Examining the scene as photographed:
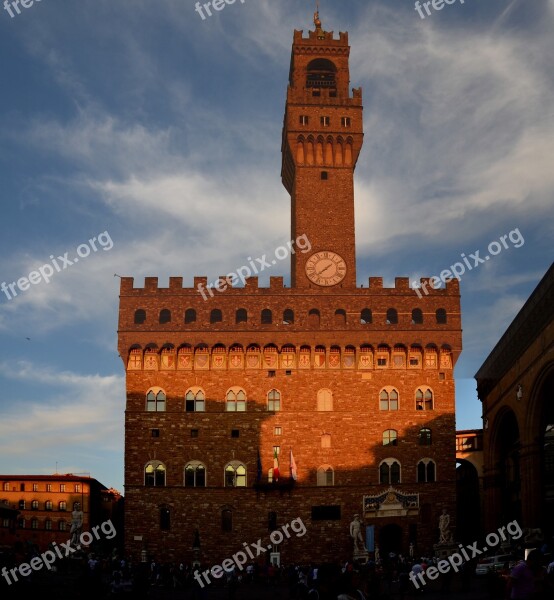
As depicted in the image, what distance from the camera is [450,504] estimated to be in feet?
169

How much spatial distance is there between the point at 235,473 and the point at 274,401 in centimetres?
477

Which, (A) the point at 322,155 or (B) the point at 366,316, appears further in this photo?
(A) the point at 322,155

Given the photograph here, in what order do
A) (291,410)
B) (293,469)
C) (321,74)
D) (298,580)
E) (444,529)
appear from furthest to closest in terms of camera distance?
(321,74), (291,410), (293,469), (444,529), (298,580)

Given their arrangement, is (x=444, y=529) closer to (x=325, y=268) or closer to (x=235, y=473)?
(x=235, y=473)

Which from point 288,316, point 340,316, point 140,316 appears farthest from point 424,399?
point 140,316

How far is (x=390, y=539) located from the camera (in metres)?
51.2

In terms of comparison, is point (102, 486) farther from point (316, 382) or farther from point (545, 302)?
point (545, 302)

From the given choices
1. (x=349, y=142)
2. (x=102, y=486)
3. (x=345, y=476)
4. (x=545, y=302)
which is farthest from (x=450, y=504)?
(x=102, y=486)

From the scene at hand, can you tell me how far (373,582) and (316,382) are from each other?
119 ft

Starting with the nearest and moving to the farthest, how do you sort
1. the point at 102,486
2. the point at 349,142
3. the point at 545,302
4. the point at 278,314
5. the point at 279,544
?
the point at 545,302
the point at 279,544
the point at 278,314
the point at 349,142
the point at 102,486

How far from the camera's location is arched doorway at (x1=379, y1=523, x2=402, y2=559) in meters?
50.8

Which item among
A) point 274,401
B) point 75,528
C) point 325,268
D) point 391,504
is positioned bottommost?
point 75,528

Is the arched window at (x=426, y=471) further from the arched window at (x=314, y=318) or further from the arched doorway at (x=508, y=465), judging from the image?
the arched window at (x=314, y=318)

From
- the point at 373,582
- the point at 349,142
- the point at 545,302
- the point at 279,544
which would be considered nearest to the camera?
the point at 373,582
